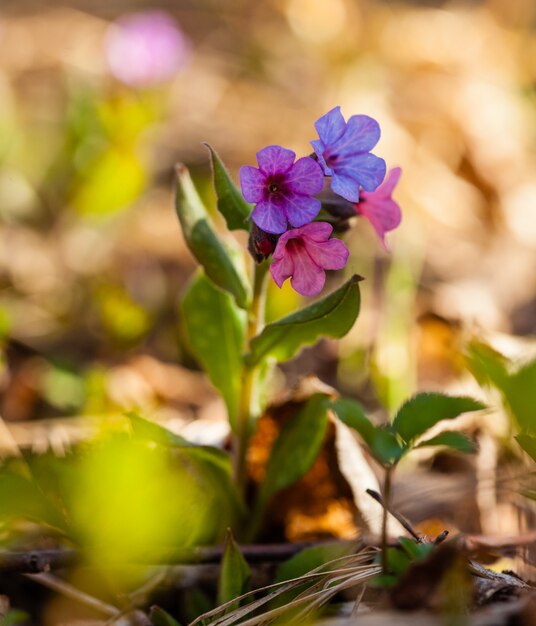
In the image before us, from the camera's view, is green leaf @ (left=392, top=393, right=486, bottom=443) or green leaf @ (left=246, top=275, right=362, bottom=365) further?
green leaf @ (left=246, top=275, right=362, bottom=365)

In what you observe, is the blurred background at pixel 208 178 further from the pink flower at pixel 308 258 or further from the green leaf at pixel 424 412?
the green leaf at pixel 424 412

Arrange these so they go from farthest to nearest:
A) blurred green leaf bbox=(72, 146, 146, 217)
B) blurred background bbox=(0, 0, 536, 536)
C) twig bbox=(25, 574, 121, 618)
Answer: blurred green leaf bbox=(72, 146, 146, 217) → blurred background bbox=(0, 0, 536, 536) → twig bbox=(25, 574, 121, 618)

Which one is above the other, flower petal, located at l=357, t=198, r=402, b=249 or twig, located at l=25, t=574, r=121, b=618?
flower petal, located at l=357, t=198, r=402, b=249

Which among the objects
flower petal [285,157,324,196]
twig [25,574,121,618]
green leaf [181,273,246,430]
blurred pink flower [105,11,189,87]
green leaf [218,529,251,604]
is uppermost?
blurred pink flower [105,11,189,87]

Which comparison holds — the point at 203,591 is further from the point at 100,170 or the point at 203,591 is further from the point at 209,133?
the point at 209,133

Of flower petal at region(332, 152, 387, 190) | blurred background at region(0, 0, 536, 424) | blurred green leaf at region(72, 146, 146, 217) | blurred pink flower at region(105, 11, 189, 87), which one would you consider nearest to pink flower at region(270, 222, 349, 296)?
flower petal at region(332, 152, 387, 190)

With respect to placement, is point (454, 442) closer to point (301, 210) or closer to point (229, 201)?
point (301, 210)

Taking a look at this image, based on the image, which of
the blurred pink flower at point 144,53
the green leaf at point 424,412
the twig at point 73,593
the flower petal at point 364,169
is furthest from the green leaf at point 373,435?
the blurred pink flower at point 144,53

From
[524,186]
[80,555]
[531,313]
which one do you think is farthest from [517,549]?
[524,186]

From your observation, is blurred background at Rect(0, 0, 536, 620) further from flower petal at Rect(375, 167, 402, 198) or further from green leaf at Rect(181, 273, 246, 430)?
flower petal at Rect(375, 167, 402, 198)
